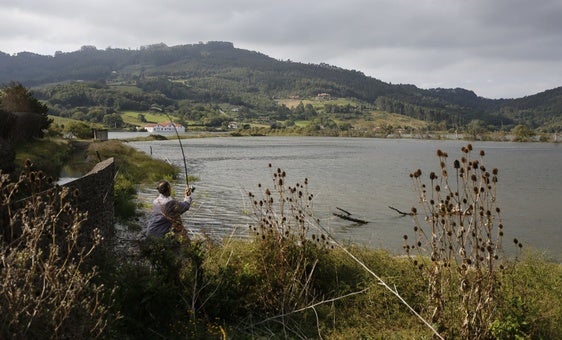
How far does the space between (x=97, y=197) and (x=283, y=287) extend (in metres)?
3.27

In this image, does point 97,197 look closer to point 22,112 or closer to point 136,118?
point 22,112

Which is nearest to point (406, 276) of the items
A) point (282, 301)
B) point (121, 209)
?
point (282, 301)

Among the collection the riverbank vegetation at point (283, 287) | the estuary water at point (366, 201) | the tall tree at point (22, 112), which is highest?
the tall tree at point (22, 112)

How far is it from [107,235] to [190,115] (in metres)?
177

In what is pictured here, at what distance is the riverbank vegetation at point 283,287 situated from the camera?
4789mm

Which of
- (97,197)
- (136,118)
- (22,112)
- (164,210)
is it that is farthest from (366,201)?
(136,118)

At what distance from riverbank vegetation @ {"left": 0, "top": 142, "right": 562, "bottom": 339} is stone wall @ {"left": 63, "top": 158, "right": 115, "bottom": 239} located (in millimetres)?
587

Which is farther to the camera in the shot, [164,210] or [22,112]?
[22,112]

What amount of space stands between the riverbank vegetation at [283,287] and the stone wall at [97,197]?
59 centimetres

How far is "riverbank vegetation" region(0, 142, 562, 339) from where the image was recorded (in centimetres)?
479

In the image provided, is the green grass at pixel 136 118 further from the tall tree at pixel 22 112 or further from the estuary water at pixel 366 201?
the estuary water at pixel 366 201

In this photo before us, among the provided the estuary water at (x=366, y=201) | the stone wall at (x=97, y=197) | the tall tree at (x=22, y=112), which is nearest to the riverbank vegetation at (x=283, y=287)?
the stone wall at (x=97, y=197)

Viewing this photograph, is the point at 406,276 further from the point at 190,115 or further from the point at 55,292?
the point at 190,115

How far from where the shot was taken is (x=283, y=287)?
684 centimetres
